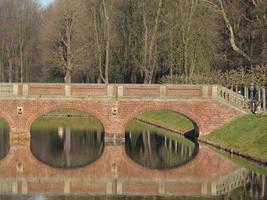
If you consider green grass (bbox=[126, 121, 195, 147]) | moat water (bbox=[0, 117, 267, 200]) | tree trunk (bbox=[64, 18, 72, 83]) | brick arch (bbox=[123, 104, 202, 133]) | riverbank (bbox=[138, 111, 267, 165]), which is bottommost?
green grass (bbox=[126, 121, 195, 147])

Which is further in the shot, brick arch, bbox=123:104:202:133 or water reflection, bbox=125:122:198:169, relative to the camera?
brick arch, bbox=123:104:202:133

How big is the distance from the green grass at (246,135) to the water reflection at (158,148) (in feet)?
5.45

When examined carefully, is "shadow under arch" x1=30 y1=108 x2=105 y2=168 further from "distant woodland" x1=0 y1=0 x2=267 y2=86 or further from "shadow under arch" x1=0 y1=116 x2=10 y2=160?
"distant woodland" x1=0 y1=0 x2=267 y2=86

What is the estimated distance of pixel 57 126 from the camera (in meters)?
50.3

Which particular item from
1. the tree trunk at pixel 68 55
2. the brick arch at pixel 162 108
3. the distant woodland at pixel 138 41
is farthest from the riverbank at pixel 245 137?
the tree trunk at pixel 68 55

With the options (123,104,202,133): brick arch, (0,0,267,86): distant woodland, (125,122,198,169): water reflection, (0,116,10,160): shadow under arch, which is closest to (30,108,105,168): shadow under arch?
(0,116,10,160): shadow under arch

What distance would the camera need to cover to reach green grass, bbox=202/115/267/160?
31.2 m

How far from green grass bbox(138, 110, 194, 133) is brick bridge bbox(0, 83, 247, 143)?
16.2ft

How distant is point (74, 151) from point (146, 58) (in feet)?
75.3

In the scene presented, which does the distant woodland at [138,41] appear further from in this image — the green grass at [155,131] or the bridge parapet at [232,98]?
the green grass at [155,131]

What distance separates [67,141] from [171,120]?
38.5 feet

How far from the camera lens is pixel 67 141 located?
40219 mm

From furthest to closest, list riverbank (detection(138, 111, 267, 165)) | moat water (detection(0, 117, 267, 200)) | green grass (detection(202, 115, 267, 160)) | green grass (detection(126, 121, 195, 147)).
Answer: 1. green grass (detection(126, 121, 195, 147))
2. green grass (detection(202, 115, 267, 160))
3. riverbank (detection(138, 111, 267, 165))
4. moat water (detection(0, 117, 267, 200))

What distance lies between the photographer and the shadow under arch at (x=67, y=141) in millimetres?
32438
